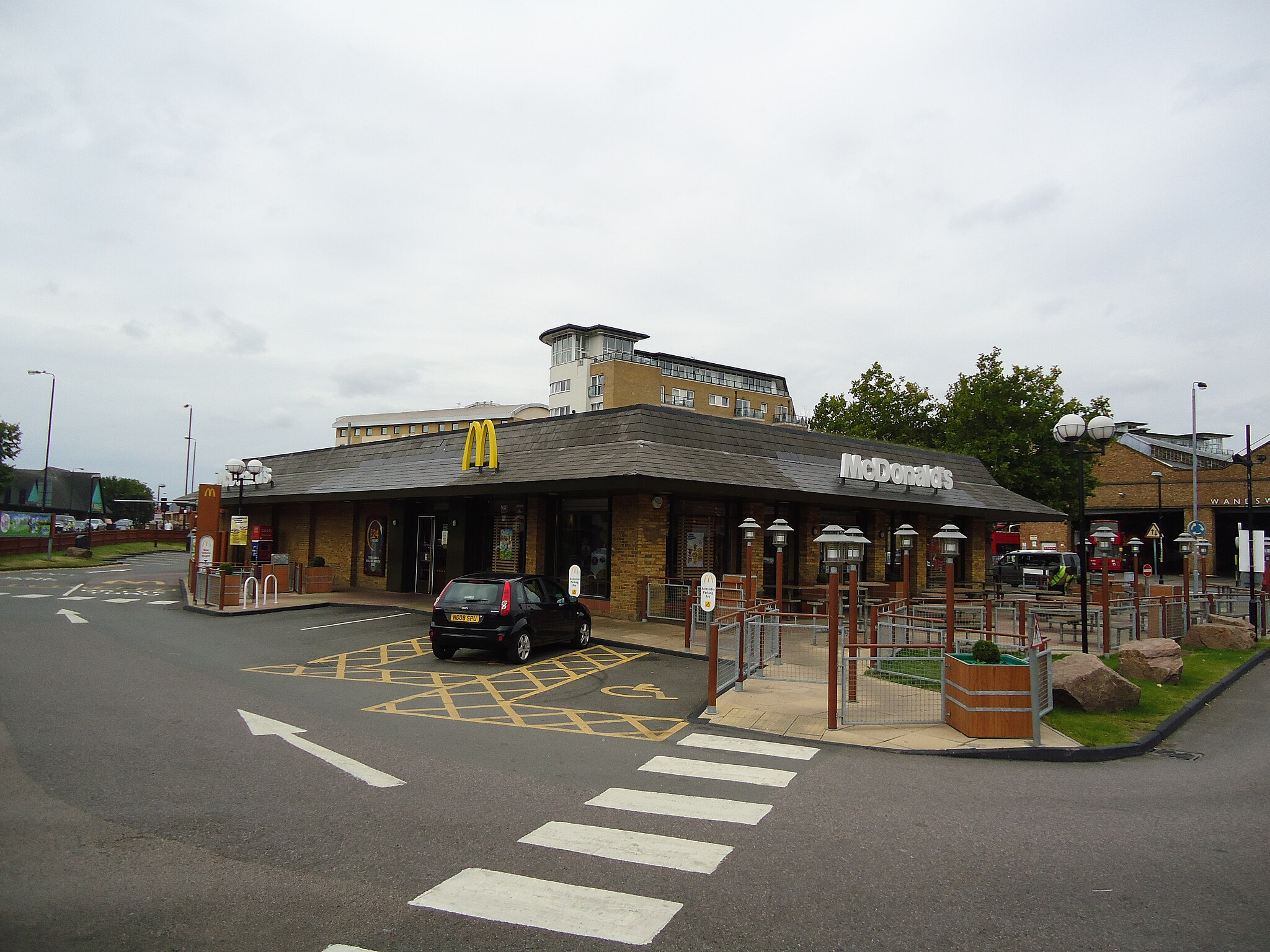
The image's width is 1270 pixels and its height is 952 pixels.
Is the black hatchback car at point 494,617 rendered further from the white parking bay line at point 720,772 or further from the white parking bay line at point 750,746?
the white parking bay line at point 720,772

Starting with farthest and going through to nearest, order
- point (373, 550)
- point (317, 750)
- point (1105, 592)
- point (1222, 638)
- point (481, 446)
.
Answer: point (373, 550) < point (481, 446) < point (1222, 638) < point (1105, 592) < point (317, 750)

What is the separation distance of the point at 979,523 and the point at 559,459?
61.7ft

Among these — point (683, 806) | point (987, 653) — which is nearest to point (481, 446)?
point (987, 653)

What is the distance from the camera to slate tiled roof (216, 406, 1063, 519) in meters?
19.3

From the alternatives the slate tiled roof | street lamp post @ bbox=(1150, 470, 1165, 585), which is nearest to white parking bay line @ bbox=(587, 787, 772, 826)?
the slate tiled roof

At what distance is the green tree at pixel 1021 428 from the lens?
137ft

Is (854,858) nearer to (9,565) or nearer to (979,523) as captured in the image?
(979,523)

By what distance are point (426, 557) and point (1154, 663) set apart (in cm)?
2023

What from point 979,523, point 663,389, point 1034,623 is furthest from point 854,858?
point 663,389

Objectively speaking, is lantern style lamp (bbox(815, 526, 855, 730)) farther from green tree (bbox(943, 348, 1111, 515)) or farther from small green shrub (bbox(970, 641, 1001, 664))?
green tree (bbox(943, 348, 1111, 515))

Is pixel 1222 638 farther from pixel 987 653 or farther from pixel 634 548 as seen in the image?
pixel 634 548

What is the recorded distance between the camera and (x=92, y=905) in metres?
4.56

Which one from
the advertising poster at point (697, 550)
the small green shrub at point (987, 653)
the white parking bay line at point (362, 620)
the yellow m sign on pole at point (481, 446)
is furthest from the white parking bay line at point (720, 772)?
the yellow m sign on pole at point (481, 446)

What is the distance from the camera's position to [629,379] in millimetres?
77875
